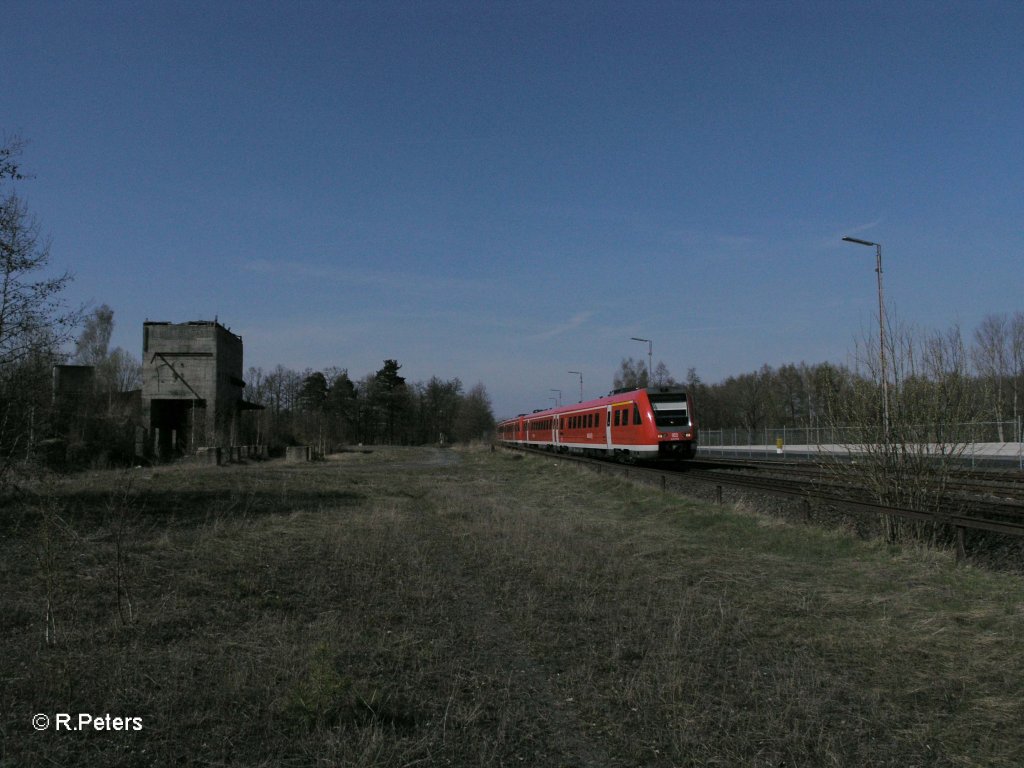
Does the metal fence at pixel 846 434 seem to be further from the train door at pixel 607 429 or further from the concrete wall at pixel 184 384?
the concrete wall at pixel 184 384

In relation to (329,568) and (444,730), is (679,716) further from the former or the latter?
(329,568)

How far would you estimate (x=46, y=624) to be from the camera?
6234 millimetres

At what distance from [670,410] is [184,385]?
143 feet

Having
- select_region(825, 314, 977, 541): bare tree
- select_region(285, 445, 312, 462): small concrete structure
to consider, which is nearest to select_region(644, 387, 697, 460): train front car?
select_region(825, 314, 977, 541): bare tree

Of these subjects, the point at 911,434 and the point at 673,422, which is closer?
the point at 911,434

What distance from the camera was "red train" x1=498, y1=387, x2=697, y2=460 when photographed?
25.2m

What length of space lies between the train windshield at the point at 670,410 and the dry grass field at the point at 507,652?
13.7 meters

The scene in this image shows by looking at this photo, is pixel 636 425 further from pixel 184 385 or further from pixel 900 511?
pixel 184 385

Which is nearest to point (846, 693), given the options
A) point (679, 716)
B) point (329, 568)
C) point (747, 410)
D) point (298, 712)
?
point (679, 716)

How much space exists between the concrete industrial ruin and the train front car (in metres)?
38.7

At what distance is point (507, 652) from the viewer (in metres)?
5.93

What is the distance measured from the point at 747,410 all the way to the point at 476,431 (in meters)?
37.8

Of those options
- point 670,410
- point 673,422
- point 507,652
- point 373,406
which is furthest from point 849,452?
point 373,406

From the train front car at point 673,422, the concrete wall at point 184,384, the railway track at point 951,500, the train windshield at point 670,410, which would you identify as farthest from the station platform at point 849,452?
the concrete wall at point 184,384
